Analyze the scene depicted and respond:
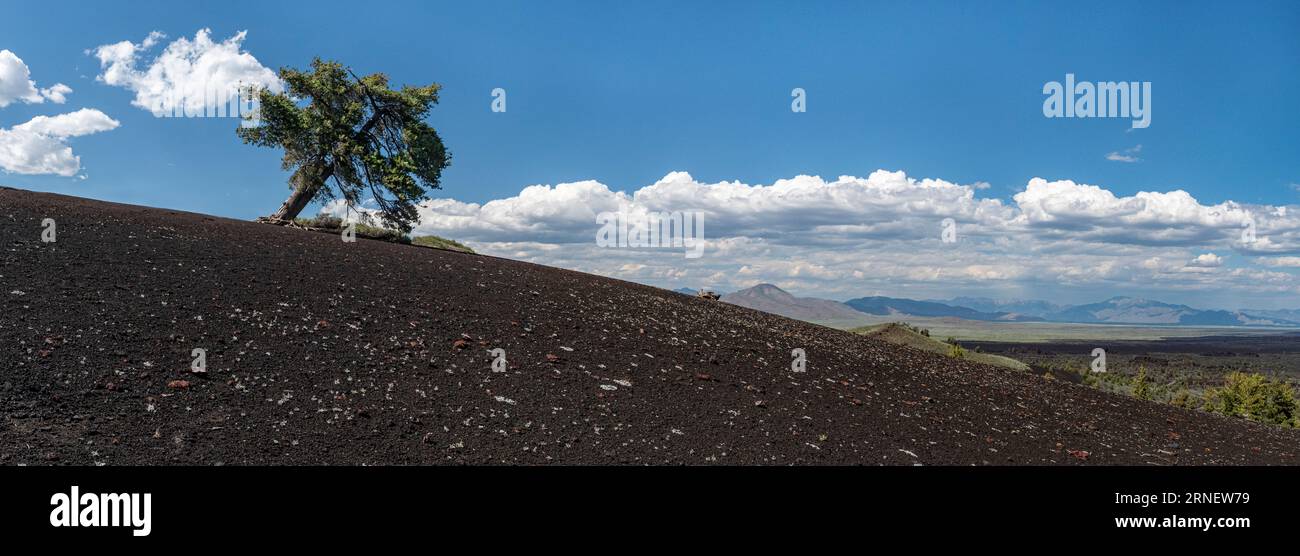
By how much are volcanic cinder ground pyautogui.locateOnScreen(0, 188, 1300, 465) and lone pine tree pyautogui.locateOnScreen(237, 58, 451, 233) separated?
10.0 m

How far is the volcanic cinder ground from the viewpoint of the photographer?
8.00 meters

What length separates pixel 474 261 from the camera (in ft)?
63.3

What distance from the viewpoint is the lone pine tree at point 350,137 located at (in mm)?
26641

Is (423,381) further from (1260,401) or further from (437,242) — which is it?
(1260,401)
